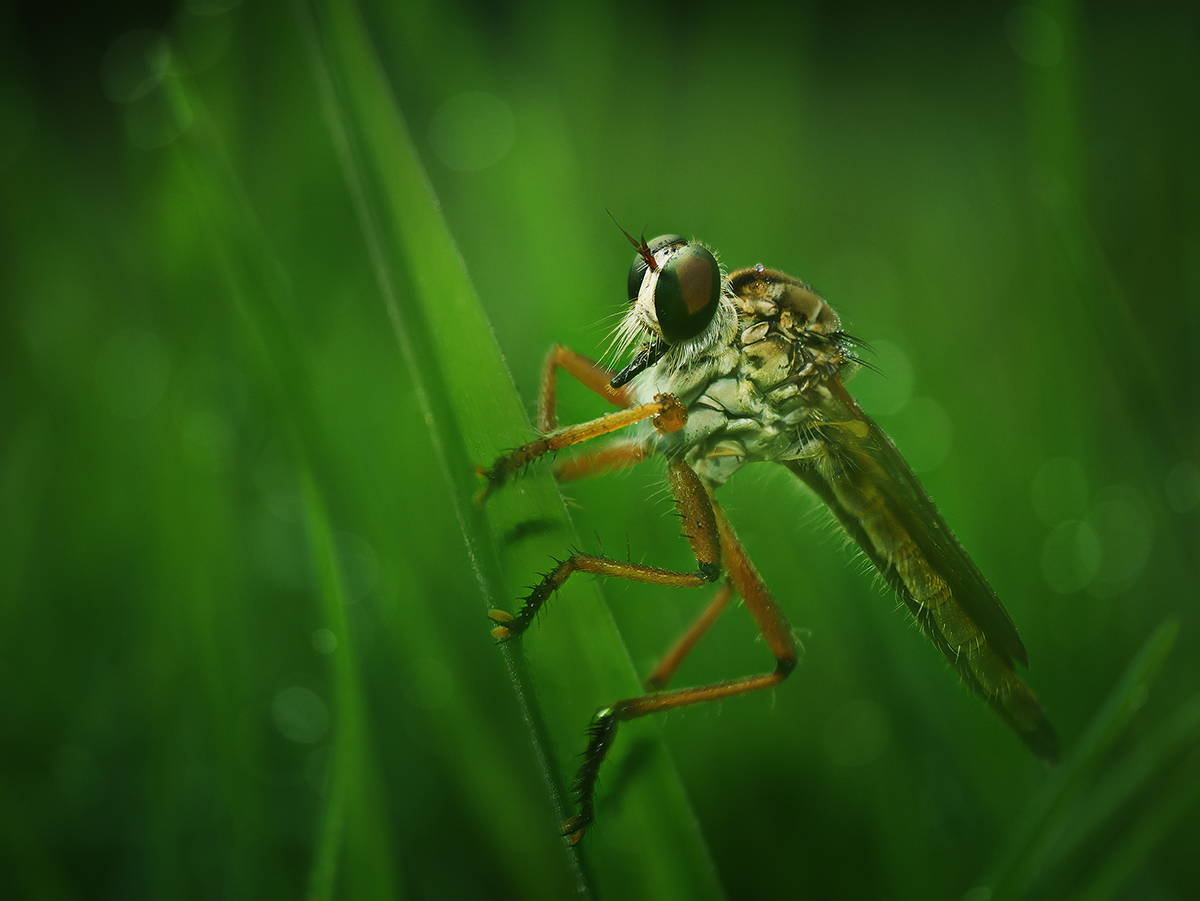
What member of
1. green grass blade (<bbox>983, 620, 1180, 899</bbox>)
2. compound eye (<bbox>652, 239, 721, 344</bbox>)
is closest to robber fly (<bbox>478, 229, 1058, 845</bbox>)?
compound eye (<bbox>652, 239, 721, 344</bbox>)

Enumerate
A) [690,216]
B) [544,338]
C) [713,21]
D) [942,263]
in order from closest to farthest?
1. [544,338]
2. [690,216]
3. [942,263]
4. [713,21]

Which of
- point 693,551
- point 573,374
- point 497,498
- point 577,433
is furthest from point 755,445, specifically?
point 497,498

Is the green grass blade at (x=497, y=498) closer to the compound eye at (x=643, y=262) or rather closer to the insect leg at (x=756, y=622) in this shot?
the insect leg at (x=756, y=622)

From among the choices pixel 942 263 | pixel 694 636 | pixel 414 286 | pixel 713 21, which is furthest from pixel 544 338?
pixel 713 21

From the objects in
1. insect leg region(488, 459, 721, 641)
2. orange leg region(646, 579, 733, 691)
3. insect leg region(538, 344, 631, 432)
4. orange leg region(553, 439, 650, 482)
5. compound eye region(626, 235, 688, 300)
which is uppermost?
compound eye region(626, 235, 688, 300)

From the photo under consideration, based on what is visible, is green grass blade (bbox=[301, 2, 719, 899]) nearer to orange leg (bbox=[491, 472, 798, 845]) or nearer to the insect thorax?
orange leg (bbox=[491, 472, 798, 845])

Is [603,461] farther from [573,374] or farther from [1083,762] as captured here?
[1083,762]

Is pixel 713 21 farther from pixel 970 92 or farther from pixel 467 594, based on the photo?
pixel 467 594
